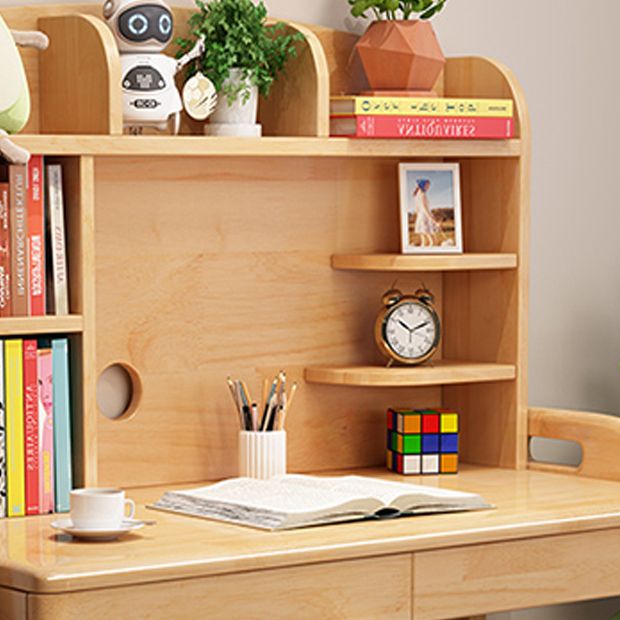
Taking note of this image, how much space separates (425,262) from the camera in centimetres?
243

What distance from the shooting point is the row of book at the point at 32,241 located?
2.08 m

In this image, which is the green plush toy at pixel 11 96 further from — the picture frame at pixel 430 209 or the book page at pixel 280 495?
the picture frame at pixel 430 209

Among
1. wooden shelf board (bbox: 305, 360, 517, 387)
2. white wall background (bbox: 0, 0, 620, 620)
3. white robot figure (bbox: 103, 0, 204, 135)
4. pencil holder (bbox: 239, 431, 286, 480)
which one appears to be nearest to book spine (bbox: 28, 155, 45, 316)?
white robot figure (bbox: 103, 0, 204, 135)

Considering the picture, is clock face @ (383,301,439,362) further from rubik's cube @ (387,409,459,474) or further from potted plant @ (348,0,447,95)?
potted plant @ (348,0,447,95)

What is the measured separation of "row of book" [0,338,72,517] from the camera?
6.86ft

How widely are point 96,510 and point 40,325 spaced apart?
31 cm

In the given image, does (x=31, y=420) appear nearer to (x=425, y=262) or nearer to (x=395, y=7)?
(x=425, y=262)

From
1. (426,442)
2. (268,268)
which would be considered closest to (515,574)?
(426,442)

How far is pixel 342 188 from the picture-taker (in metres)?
2.53

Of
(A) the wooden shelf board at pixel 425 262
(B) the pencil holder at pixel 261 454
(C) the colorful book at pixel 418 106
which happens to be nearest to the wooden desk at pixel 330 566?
(B) the pencil holder at pixel 261 454

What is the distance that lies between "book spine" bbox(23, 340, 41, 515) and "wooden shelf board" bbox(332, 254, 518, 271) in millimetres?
602

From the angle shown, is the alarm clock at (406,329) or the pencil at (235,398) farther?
the alarm clock at (406,329)

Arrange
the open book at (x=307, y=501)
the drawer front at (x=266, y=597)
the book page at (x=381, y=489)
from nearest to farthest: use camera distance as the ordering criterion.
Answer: the drawer front at (x=266, y=597), the open book at (x=307, y=501), the book page at (x=381, y=489)

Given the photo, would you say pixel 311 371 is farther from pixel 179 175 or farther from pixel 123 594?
pixel 123 594
